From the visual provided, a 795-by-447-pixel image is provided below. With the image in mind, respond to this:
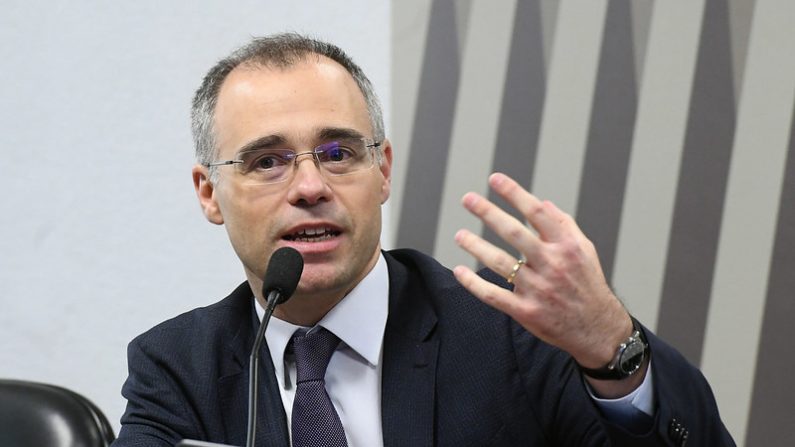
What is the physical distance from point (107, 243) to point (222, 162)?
1.42 metres

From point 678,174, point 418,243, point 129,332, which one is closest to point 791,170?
point 678,174

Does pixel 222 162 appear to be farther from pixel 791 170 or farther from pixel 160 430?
pixel 791 170

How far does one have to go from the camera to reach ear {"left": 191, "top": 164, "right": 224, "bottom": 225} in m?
2.15

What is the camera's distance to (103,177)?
3.31 m

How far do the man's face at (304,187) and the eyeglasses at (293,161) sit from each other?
1cm

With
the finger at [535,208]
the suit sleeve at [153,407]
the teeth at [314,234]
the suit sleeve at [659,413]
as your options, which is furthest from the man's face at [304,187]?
the finger at [535,208]

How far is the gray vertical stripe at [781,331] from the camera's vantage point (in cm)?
266

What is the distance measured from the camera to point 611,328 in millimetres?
1480

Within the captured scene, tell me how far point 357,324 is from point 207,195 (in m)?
0.46

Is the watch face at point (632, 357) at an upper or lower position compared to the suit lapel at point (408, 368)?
upper

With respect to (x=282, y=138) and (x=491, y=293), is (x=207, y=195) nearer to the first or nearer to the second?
(x=282, y=138)

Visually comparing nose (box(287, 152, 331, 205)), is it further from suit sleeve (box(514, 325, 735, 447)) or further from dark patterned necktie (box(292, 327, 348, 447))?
suit sleeve (box(514, 325, 735, 447))

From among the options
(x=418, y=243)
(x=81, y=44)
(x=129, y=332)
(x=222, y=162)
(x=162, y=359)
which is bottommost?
Answer: (x=129, y=332)

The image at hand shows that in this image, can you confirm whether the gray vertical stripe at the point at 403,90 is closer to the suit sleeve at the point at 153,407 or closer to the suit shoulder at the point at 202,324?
the suit shoulder at the point at 202,324
